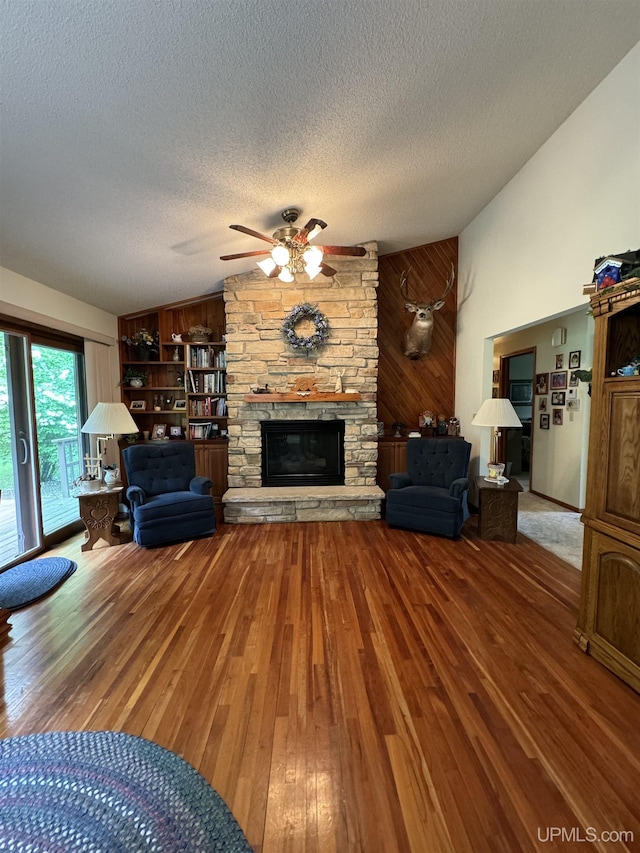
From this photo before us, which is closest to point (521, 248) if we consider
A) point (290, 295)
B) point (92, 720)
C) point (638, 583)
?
point (290, 295)

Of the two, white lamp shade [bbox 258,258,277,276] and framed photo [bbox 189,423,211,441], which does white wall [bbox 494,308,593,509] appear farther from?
framed photo [bbox 189,423,211,441]

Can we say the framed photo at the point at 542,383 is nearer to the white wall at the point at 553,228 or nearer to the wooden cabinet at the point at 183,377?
the white wall at the point at 553,228

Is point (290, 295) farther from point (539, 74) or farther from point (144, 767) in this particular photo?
point (144, 767)

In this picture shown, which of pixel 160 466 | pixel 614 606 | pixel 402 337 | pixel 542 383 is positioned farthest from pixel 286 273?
pixel 542 383

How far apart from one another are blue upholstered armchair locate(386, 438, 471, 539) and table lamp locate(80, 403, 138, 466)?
2796 mm

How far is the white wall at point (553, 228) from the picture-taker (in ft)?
7.36

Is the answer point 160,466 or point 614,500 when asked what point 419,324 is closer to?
point 614,500

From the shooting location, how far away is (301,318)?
176 inches

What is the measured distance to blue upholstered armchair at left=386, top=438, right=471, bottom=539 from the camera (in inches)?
145

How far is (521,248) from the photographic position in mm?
3447

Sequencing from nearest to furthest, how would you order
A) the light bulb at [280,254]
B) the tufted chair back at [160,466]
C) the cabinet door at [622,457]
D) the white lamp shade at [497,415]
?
the cabinet door at [622,457]
the light bulb at [280,254]
the white lamp shade at [497,415]
the tufted chair back at [160,466]

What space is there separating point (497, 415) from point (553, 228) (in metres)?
1.67

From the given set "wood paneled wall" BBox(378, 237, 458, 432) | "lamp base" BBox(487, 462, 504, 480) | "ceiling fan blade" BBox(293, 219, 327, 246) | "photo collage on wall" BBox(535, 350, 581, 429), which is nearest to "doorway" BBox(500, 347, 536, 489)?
"photo collage on wall" BBox(535, 350, 581, 429)
